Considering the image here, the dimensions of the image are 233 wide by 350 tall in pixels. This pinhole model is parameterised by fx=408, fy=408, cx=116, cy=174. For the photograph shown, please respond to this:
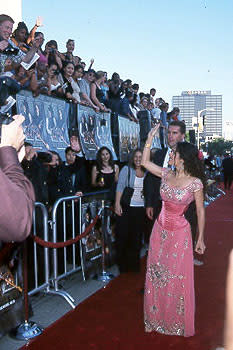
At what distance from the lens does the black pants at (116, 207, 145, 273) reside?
6.13 metres

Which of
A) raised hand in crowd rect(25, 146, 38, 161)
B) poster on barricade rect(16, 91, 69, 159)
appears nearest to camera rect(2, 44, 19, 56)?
poster on barricade rect(16, 91, 69, 159)

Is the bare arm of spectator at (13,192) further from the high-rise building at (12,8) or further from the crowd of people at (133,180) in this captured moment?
the high-rise building at (12,8)

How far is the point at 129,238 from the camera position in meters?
6.28

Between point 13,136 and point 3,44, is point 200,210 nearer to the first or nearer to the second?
point 13,136

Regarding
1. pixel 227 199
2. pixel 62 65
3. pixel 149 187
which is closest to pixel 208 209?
pixel 227 199

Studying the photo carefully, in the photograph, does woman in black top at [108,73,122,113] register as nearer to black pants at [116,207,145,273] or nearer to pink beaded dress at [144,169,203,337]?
black pants at [116,207,145,273]

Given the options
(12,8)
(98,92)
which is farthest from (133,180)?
(12,8)

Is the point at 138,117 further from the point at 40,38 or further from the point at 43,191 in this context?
the point at 43,191

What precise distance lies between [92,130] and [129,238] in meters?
2.63

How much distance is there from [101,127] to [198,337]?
17.5 ft

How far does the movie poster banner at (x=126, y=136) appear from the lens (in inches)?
366

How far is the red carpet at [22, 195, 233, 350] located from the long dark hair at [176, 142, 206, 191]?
1.56 meters

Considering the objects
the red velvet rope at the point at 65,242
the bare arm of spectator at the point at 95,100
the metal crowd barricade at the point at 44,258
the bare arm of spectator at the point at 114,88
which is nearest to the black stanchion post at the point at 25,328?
the red velvet rope at the point at 65,242

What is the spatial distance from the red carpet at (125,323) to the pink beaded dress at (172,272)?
15 centimetres
